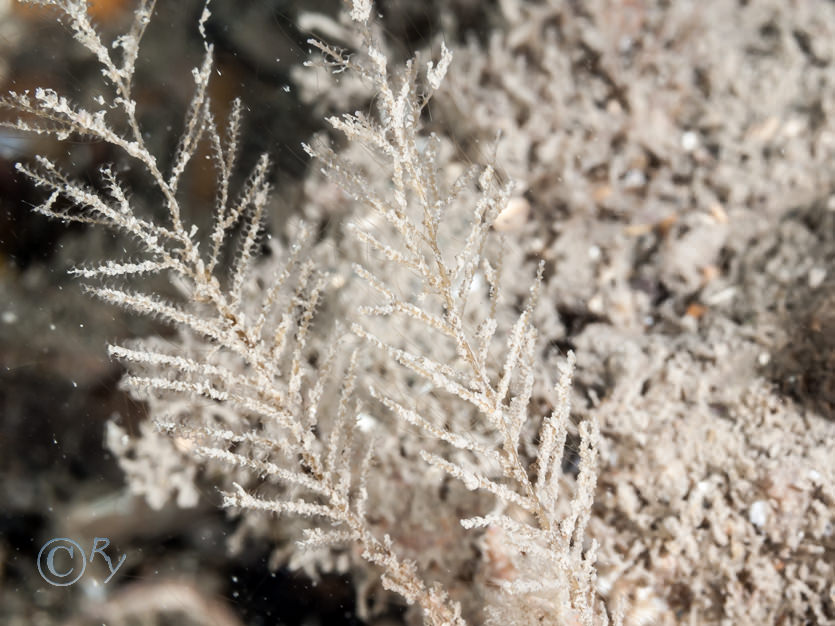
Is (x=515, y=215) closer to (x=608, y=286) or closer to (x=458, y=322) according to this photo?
(x=608, y=286)

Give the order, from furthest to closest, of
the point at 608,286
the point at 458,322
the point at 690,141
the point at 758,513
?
the point at 690,141, the point at 608,286, the point at 758,513, the point at 458,322

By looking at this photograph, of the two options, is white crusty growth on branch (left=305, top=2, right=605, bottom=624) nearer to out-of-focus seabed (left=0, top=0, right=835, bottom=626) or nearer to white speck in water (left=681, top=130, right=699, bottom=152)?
out-of-focus seabed (left=0, top=0, right=835, bottom=626)

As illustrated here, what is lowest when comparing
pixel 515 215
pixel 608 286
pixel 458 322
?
pixel 458 322

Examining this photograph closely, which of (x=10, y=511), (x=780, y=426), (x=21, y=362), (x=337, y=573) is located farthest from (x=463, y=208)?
(x=10, y=511)

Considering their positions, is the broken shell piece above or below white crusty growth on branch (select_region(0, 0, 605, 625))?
above

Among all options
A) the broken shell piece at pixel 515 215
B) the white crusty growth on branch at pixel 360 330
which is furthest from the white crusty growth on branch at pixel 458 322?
the broken shell piece at pixel 515 215

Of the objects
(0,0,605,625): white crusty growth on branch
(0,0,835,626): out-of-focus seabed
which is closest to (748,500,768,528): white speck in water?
(0,0,835,626): out-of-focus seabed

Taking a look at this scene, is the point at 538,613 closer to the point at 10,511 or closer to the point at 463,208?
the point at 463,208

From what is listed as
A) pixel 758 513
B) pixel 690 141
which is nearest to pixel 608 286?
pixel 690 141
